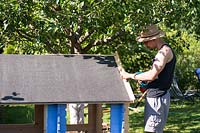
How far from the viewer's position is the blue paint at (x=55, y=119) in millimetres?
5047

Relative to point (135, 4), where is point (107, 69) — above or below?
below

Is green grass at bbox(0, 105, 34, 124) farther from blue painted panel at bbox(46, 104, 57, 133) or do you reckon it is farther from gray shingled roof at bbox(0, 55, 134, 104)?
blue painted panel at bbox(46, 104, 57, 133)

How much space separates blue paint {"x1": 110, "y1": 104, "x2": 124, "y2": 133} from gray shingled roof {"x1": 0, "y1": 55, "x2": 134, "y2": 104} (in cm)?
12

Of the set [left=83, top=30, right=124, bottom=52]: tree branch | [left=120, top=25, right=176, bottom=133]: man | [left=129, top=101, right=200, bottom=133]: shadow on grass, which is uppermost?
[left=83, top=30, right=124, bottom=52]: tree branch

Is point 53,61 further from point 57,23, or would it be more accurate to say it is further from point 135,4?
point 135,4

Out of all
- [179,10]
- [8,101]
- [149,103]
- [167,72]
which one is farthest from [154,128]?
[179,10]

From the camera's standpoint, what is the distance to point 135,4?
5.82 meters

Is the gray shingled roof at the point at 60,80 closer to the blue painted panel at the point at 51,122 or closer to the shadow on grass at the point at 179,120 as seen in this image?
the blue painted panel at the point at 51,122

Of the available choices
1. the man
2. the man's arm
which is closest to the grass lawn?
the man

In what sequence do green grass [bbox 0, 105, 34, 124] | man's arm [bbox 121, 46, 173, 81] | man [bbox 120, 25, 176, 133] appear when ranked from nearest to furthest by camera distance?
man's arm [bbox 121, 46, 173, 81] < man [bbox 120, 25, 176, 133] < green grass [bbox 0, 105, 34, 124]

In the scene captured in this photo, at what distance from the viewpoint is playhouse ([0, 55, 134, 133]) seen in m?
4.96

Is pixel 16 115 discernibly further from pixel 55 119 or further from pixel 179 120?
pixel 55 119

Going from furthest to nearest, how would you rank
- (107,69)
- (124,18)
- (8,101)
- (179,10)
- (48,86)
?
(179,10) → (124,18) → (107,69) → (48,86) → (8,101)

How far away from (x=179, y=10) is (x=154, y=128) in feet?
6.52
